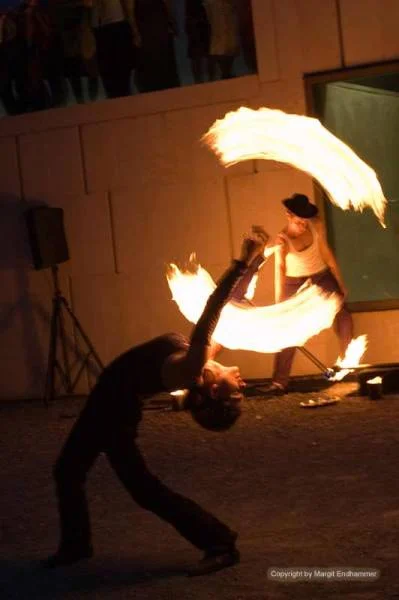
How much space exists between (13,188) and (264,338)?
3.77 meters

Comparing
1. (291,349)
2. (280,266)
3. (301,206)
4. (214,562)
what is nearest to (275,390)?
(291,349)

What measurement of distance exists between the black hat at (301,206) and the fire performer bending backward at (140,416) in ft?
15.9

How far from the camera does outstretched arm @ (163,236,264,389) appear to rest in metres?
5.79

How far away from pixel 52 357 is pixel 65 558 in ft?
19.8

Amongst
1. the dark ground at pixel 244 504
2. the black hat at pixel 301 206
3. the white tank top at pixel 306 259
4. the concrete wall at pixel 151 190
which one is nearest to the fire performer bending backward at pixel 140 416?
the dark ground at pixel 244 504

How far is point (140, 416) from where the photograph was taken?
6215 mm

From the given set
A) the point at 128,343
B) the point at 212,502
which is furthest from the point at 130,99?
the point at 212,502

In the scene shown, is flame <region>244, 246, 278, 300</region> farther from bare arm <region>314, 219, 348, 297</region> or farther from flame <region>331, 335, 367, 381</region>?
flame <region>331, 335, 367, 381</region>

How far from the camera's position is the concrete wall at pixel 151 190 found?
461 inches

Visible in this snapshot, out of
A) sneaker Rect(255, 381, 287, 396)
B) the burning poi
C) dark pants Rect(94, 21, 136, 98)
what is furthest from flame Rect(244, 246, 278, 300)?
dark pants Rect(94, 21, 136, 98)

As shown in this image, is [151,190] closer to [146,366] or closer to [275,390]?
[275,390]

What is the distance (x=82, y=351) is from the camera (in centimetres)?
1273

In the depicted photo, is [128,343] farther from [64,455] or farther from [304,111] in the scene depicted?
[64,455]

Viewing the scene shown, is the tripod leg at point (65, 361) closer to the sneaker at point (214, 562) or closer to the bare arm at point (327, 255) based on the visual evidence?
the bare arm at point (327, 255)
